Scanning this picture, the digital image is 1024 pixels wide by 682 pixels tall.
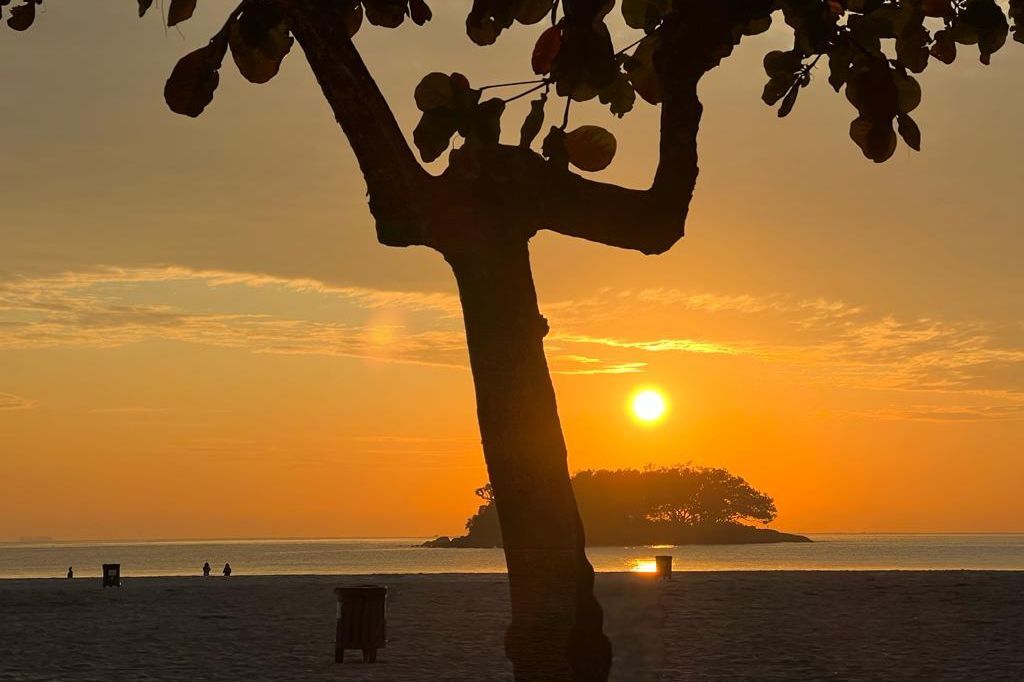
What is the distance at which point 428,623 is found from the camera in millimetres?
25281

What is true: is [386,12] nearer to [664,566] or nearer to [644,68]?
[644,68]

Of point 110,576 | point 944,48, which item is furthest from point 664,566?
point 944,48

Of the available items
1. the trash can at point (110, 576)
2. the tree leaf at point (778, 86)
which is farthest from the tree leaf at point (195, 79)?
A: the trash can at point (110, 576)

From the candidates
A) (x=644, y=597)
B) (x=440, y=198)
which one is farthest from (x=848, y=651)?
(x=440, y=198)

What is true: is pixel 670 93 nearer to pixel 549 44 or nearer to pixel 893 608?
pixel 549 44

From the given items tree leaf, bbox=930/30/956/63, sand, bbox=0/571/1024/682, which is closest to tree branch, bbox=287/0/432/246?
sand, bbox=0/571/1024/682

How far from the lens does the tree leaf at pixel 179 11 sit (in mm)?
5570

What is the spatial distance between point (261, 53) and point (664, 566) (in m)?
36.4

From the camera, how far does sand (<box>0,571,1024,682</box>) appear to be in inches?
671

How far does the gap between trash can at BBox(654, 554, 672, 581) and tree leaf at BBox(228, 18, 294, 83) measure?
34.8 meters

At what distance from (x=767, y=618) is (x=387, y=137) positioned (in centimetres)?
2228

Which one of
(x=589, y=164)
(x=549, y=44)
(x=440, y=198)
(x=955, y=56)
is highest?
(x=955, y=56)

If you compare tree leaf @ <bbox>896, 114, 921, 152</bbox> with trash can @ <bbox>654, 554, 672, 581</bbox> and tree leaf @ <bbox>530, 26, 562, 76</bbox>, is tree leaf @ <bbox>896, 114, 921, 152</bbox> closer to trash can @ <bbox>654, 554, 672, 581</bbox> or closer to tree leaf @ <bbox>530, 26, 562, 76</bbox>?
tree leaf @ <bbox>530, 26, 562, 76</bbox>

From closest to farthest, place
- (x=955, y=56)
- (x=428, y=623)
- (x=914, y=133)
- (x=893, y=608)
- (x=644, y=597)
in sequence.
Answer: (x=914, y=133) → (x=955, y=56) → (x=428, y=623) → (x=893, y=608) → (x=644, y=597)
